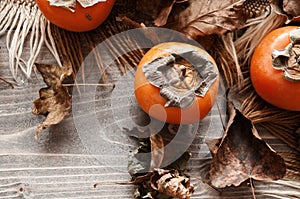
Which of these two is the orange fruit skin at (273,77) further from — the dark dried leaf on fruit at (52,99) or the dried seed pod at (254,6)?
the dark dried leaf on fruit at (52,99)

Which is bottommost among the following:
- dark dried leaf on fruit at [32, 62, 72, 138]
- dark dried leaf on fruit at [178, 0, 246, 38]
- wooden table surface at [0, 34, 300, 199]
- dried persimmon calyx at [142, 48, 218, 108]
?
wooden table surface at [0, 34, 300, 199]

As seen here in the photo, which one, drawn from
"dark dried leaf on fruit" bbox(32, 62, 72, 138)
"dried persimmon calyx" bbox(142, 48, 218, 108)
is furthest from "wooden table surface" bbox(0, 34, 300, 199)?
"dried persimmon calyx" bbox(142, 48, 218, 108)

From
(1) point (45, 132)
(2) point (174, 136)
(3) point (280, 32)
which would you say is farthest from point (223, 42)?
(1) point (45, 132)

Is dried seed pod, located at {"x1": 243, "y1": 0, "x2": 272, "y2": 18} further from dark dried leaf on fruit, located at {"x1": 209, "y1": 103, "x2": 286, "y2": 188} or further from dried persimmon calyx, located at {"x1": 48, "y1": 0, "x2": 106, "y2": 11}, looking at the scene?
dried persimmon calyx, located at {"x1": 48, "y1": 0, "x2": 106, "y2": 11}

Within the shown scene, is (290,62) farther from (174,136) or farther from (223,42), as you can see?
(174,136)

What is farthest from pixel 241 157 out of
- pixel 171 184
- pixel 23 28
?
pixel 23 28
